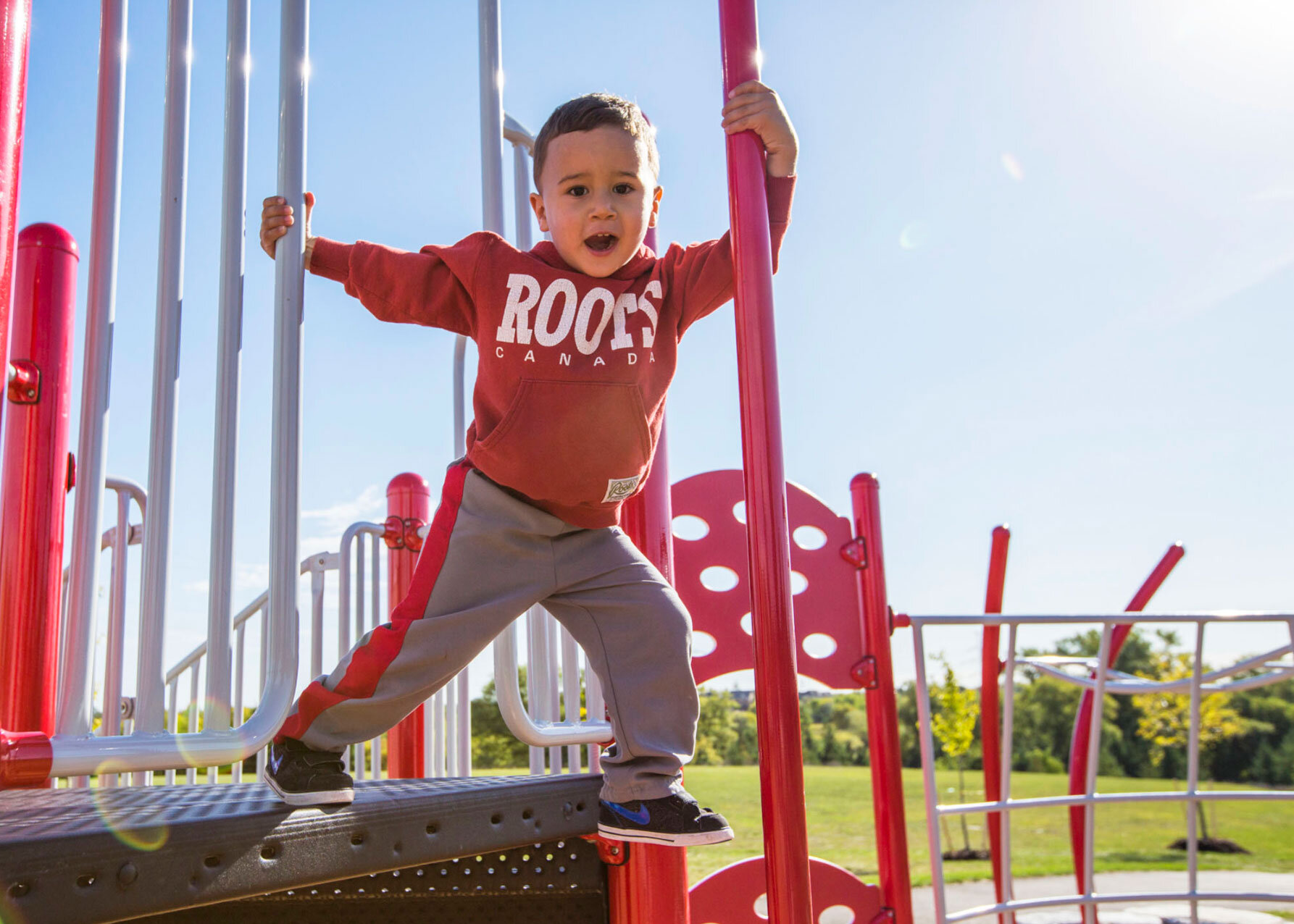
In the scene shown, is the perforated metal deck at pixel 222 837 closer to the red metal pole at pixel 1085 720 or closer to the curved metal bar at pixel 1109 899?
the curved metal bar at pixel 1109 899

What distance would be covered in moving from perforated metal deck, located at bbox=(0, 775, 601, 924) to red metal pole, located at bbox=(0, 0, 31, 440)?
1.24ft

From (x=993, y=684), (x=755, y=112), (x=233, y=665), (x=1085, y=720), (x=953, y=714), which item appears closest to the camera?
(x=755, y=112)

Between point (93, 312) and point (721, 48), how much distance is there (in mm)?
888

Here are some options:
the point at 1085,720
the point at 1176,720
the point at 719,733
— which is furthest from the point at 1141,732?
the point at 1085,720

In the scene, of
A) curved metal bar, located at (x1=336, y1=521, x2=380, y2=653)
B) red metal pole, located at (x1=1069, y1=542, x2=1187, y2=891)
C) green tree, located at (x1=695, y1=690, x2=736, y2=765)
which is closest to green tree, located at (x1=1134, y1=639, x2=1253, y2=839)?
green tree, located at (x1=695, y1=690, x2=736, y2=765)

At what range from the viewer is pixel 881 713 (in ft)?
8.12

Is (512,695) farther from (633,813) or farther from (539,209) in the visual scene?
(539,209)

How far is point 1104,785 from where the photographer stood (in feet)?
38.6

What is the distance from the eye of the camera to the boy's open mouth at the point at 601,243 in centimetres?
135

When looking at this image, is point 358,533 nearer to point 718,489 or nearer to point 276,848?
point 718,489

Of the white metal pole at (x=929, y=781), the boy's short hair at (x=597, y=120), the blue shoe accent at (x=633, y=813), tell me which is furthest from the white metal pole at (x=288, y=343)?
the white metal pole at (x=929, y=781)

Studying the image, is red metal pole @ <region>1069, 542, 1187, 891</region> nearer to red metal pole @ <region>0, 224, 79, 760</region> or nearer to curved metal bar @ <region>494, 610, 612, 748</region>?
curved metal bar @ <region>494, 610, 612, 748</region>

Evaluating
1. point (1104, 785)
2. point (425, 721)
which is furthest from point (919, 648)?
point (1104, 785)

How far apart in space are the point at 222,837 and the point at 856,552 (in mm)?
1992
